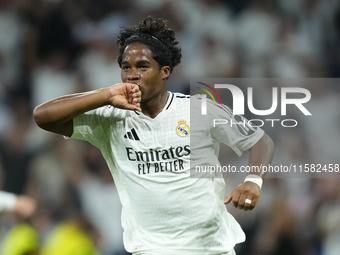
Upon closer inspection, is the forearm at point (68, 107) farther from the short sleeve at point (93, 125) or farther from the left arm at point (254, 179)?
the left arm at point (254, 179)

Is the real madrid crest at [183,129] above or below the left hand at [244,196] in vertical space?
above

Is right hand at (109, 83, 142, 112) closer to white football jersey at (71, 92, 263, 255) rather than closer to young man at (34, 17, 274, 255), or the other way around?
young man at (34, 17, 274, 255)

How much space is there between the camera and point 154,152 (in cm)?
267

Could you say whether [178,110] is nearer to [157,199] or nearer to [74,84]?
[157,199]

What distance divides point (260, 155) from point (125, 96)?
0.95 meters

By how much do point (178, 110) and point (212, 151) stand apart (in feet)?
1.17

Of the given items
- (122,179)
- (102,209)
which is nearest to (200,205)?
(122,179)

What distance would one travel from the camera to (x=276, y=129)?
485 centimetres

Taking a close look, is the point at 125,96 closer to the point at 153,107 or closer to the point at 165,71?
the point at 153,107

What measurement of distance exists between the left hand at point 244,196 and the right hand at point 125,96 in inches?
28.6

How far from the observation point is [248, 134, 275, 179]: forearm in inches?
105

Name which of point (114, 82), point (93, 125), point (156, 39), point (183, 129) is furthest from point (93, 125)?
point (114, 82)

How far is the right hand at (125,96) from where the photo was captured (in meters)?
2.44

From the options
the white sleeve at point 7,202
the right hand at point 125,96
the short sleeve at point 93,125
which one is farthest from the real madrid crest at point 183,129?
the white sleeve at point 7,202
